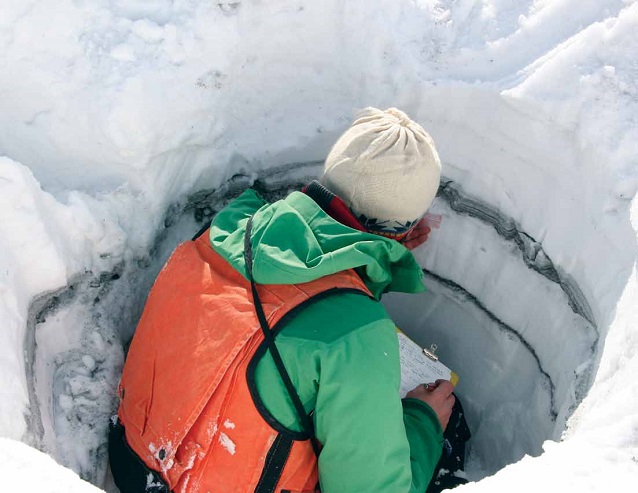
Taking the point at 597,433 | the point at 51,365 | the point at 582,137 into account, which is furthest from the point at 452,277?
the point at 51,365

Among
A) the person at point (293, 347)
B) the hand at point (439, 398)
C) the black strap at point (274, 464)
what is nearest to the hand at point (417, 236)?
the person at point (293, 347)

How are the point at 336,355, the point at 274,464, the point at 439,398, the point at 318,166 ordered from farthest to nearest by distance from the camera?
the point at 318,166
the point at 439,398
the point at 274,464
the point at 336,355

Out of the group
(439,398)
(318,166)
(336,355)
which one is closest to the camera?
(336,355)

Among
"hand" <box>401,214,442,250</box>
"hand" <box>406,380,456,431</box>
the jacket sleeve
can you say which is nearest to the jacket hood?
the jacket sleeve

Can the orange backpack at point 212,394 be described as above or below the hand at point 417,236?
below

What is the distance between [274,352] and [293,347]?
0.04 metres

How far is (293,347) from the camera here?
4.57 feet

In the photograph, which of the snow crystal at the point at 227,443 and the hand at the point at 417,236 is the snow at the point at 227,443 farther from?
the hand at the point at 417,236

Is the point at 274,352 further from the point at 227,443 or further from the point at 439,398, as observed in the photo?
the point at 439,398

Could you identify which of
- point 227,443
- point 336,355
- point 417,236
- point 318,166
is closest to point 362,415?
point 336,355

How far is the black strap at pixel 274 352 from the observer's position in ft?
4.61

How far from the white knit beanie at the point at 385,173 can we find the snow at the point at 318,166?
1.81ft

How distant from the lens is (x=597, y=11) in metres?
2.03

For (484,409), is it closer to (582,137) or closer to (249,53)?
(582,137)
